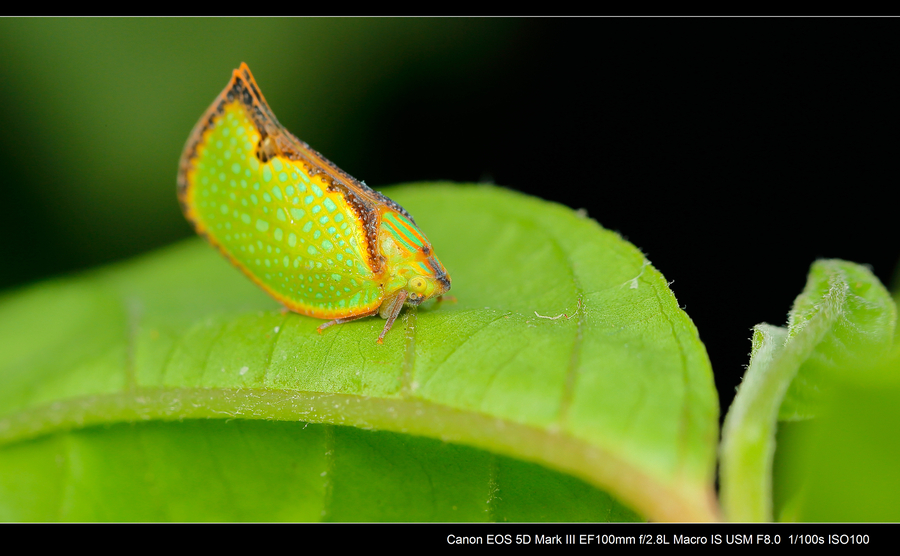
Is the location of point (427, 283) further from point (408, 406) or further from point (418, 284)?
point (408, 406)

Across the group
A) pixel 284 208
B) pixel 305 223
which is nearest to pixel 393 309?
pixel 305 223

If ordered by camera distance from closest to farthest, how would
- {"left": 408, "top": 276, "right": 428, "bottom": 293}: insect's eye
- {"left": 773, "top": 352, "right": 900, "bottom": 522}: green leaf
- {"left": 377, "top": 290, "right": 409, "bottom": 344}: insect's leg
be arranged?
{"left": 773, "top": 352, "right": 900, "bottom": 522}: green leaf → {"left": 377, "top": 290, "right": 409, "bottom": 344}: insect's leg → {"left": 408, "top": 276, "right": 428, "bottom": 293}: insect's eye

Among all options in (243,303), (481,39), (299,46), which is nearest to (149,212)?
(299,46)

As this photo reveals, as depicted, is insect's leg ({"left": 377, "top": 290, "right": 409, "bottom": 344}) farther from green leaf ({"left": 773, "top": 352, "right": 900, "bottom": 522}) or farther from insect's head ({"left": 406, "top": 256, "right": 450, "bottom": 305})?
green leaf ({"left": 773, "top": 352, "right": 900, "bottom": 522})

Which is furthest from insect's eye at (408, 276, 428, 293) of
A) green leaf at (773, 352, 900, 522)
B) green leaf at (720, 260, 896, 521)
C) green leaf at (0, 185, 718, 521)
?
green leaf at (773, 352, 900, 522)

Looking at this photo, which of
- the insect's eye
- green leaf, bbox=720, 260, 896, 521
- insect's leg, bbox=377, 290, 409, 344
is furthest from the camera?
the insect's eye

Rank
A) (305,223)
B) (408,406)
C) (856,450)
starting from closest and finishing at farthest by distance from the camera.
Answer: (856,450)
(408,406)
(305,223)

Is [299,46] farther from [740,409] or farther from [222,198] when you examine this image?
[740,409]
